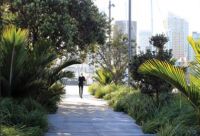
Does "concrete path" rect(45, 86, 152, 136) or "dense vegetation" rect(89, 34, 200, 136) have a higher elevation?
"dense vegetation" rect(89, 34, 200, 136)

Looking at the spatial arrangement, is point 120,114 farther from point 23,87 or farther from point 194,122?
point 194,122

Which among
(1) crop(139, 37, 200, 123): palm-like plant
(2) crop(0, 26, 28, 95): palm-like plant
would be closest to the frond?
(1) crop(139, 37, 200, 123): palm-like plant

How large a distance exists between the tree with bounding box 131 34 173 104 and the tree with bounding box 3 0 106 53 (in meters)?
5.10

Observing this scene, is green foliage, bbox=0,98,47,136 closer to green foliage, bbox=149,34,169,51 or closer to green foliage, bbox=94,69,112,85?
green foliage, bbox=149,34,169,51

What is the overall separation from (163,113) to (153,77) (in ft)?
9.68

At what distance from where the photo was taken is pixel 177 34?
33.8m

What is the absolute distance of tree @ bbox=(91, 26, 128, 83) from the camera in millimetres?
33844

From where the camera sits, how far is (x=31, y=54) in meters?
16.6

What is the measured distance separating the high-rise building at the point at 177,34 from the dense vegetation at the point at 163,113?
12293mm

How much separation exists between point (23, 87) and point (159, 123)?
4.49 m

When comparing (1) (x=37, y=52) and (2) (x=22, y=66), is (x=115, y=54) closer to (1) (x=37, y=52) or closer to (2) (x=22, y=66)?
(1) (x=37, y=52)

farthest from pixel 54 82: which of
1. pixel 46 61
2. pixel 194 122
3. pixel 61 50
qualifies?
pixel 194 122

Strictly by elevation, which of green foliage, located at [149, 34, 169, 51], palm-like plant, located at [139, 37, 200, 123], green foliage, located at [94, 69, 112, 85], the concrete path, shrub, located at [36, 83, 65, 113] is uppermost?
green foliage, located at [149, 34, 169, 51]

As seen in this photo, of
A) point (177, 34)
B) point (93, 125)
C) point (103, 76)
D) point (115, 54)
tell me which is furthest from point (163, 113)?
point (103, 76)
